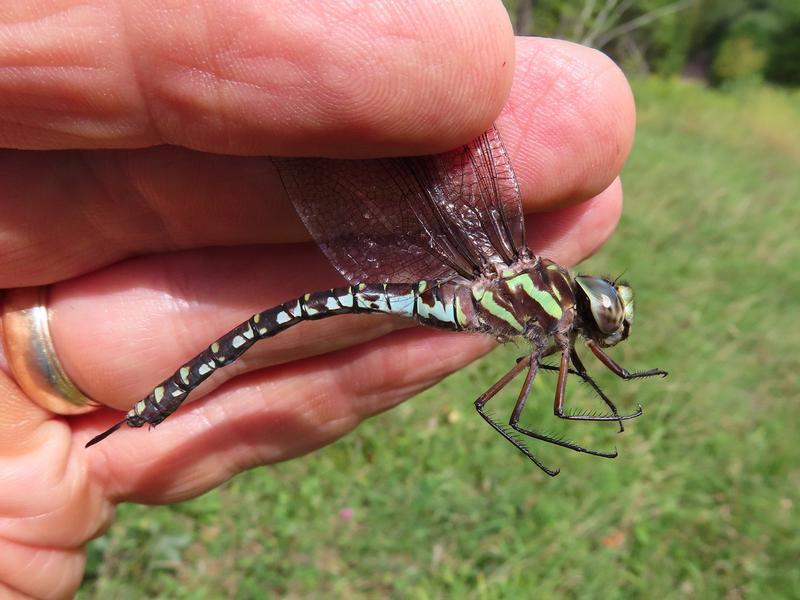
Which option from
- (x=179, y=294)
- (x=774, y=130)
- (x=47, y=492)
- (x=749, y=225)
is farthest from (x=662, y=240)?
(x=774, y=130)

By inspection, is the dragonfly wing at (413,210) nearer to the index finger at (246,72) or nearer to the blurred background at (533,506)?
the index finger at (246,72)

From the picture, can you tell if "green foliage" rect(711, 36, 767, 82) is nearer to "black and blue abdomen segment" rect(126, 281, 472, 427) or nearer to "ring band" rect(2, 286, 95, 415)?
"black and blue abdomen segment" rect(126, 281, 472, 427)

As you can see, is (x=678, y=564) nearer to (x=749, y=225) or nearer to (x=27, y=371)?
(x=27, y=371)

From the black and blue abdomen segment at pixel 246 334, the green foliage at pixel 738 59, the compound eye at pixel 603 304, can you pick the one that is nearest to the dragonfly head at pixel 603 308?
the compound eye at pixel 603 304

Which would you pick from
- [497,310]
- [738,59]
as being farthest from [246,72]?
[738,59]

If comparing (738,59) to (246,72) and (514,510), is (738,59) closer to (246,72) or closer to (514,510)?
(514,510)

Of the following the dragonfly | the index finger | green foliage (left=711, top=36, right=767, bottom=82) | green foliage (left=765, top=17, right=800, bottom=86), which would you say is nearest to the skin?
the index finger
